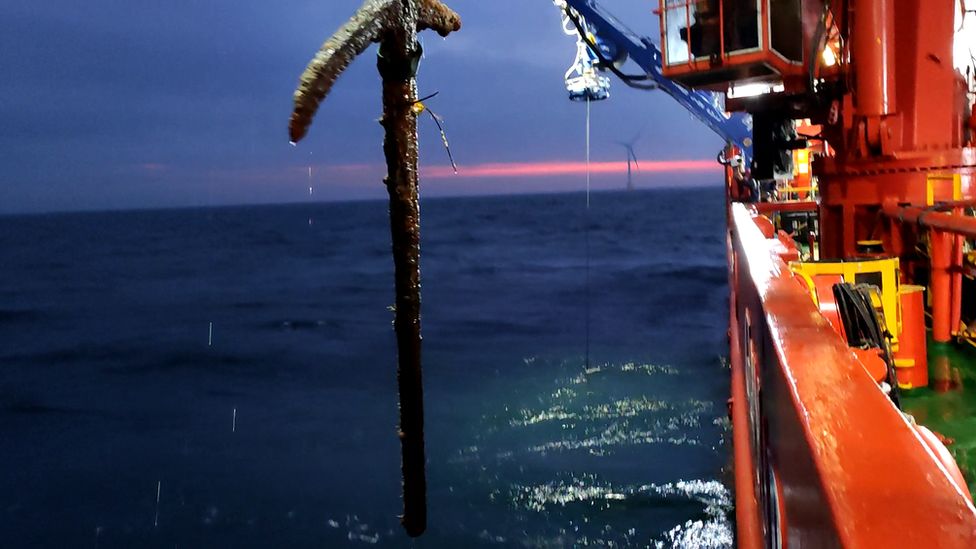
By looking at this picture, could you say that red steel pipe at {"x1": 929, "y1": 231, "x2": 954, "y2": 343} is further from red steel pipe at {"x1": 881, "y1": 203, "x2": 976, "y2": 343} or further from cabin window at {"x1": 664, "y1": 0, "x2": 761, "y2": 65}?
cabin window at {"x1": 664, "y1": 0, "x2": 761, "y2": 65}

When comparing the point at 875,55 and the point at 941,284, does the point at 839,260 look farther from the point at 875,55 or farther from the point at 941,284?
the point at 875,55

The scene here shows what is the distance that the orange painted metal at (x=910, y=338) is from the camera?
5.21 m

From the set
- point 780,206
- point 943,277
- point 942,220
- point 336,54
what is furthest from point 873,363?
point 780,206

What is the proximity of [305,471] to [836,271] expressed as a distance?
954 cm

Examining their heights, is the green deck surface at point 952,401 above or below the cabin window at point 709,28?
below

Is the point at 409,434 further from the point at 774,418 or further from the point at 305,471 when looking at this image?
the point at 305,471

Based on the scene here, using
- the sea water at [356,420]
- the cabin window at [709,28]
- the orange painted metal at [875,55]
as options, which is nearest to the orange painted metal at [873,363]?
the orange painted metal at [875,55]

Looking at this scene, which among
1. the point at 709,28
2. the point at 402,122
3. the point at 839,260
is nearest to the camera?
the point at 402,122

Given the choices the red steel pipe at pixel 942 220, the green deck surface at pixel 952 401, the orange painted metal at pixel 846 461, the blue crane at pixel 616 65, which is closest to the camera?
the orange painted metal at pixel 846 461

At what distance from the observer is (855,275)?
512 cm

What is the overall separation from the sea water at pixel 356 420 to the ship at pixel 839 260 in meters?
3.67

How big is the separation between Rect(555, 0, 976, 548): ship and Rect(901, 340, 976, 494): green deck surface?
2cm

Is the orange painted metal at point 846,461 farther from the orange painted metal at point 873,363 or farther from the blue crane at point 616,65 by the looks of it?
the blue crane at point 616,65

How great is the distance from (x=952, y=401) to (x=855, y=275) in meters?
1.04
